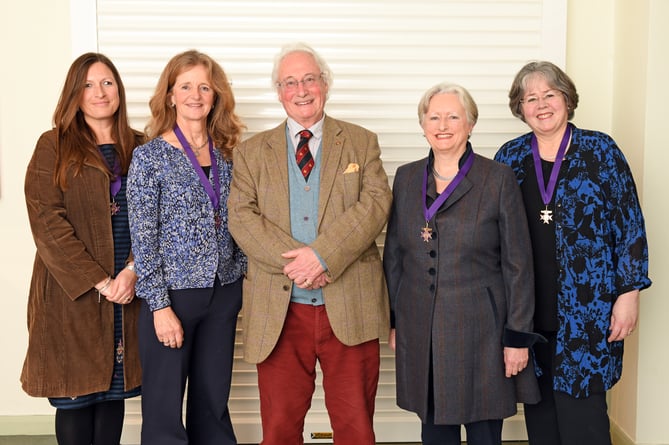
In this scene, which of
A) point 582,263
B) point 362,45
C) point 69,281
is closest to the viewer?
point 582,263

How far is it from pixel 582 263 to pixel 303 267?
1059 mm

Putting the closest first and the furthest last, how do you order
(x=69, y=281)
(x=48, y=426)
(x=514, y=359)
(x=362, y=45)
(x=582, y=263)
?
(x=514, y=359) < (x=582, y=263) < (x=69, y=281) < (x=362, y=45) < (x=48, y=426)

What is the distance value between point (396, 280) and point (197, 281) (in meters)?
0.78

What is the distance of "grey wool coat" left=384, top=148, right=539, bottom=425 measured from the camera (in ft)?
8.02

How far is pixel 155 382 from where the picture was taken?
2621 mm

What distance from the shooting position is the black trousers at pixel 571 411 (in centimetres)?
257

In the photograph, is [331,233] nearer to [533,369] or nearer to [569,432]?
[533,369]

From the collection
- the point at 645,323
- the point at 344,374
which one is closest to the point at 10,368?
the point at 344,374

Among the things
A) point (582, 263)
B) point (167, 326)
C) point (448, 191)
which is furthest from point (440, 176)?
point (167, 326)

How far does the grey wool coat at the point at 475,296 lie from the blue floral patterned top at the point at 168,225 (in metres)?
0.83

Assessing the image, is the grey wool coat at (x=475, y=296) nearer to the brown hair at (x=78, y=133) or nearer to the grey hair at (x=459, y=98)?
the grey hair at (x=459, y=98)

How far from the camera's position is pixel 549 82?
2654 mm

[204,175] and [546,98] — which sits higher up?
[546,98]

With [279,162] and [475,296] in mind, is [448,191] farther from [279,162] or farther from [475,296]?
[279,162]
